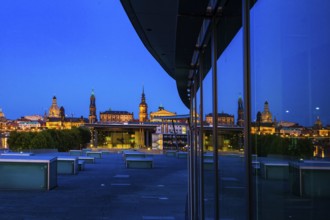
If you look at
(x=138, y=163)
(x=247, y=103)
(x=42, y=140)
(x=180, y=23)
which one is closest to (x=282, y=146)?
(x=247, y=103)

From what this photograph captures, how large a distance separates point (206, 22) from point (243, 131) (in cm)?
171

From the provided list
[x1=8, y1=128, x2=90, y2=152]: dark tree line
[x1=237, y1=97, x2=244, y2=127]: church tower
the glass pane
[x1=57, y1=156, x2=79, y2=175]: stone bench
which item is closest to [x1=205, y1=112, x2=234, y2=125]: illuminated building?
[x1=237, y1=97, x2=244, y2=127]: church tower

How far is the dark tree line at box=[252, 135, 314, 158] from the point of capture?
127cm

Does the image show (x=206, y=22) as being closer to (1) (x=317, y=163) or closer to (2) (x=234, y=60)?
(2) (x=234, y=60)

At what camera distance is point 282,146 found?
4.92ft

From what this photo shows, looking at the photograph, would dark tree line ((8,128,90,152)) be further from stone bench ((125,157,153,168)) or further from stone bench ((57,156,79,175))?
stone bench ((57,156,79,175))

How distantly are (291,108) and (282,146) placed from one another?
0.14m

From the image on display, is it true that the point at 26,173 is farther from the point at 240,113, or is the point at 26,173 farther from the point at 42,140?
the point at 42,140

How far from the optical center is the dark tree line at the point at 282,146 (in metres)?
1.27

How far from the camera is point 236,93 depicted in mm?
2467

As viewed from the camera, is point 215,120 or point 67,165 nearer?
point 215,120

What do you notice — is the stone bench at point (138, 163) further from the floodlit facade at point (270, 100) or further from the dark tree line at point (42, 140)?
the dark tree line at point (42, 140)

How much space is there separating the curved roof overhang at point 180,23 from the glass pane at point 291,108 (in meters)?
0.39

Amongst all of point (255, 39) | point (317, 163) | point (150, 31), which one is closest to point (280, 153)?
point (317, 163)
